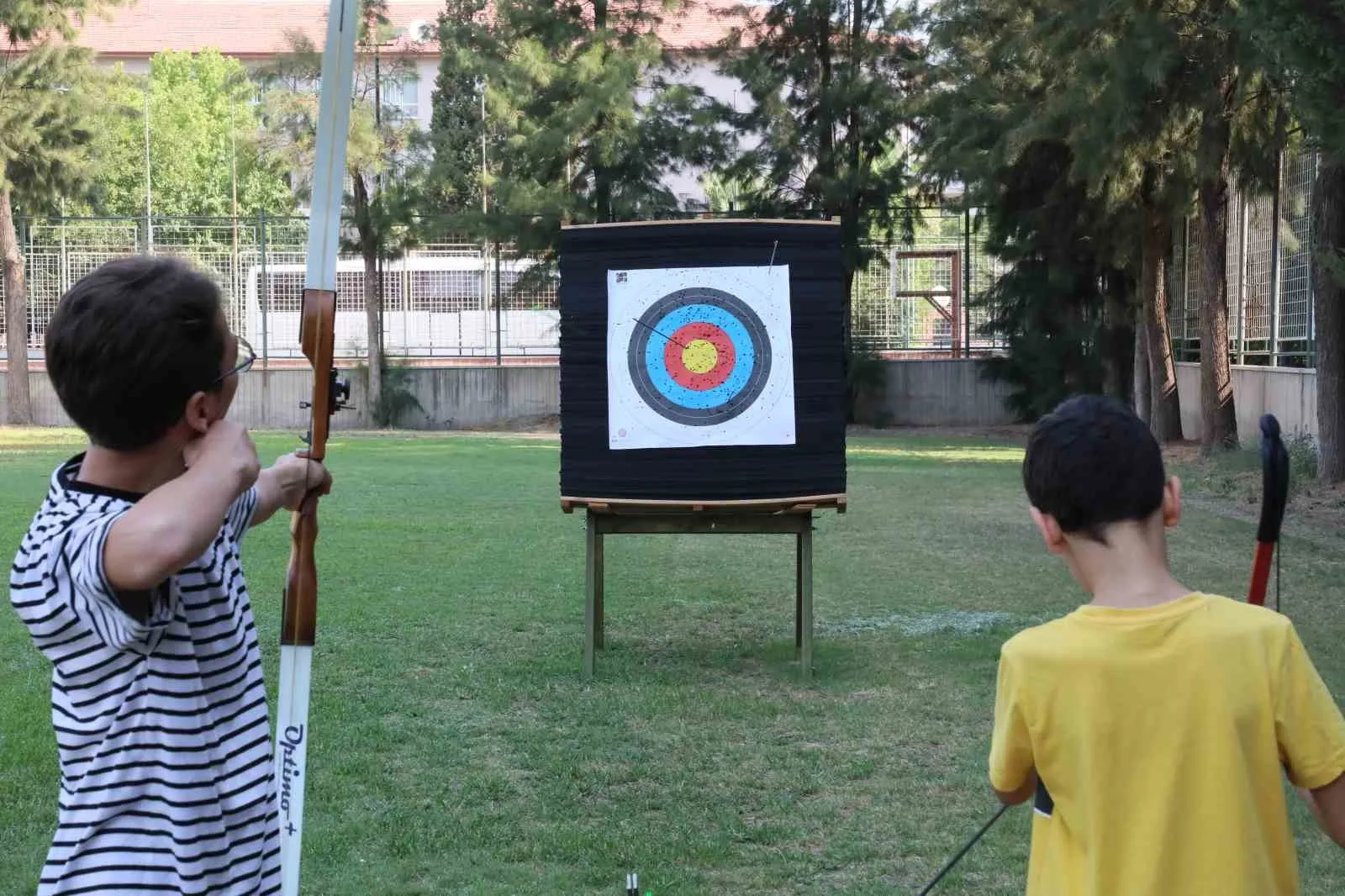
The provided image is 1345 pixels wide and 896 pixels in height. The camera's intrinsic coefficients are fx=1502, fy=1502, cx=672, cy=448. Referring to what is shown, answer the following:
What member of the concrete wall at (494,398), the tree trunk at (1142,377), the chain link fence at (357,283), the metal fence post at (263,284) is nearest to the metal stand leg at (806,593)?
the tree trunk at (1142,377)

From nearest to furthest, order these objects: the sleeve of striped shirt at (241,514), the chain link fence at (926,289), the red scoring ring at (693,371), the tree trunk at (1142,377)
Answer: the sleeve of striped shirt at (241,514) → the red scoring ring at (693,371) → the tree trunk at (1142,377) → the chain link fence at (926,289)

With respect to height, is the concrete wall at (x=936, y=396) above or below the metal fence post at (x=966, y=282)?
below

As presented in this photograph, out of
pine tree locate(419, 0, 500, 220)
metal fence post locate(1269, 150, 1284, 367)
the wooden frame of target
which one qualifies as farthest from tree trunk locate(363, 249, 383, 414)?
the wooden frame of target

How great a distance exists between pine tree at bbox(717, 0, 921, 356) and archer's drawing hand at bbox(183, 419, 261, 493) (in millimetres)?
25562

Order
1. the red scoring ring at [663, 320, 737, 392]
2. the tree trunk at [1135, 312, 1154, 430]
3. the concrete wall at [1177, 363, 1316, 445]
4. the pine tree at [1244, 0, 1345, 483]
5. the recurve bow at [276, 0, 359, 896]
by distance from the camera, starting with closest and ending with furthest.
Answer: the recurve bow at [276, 0, 359, 896]
the red scoring ring at [663, 320, 737, 392]
the pine tree at [1244, 0, 1345, 483]
the concrete wall at [1177, 363, 1316, 445]
the tree trunk at [1135, 312, 1154, 430]

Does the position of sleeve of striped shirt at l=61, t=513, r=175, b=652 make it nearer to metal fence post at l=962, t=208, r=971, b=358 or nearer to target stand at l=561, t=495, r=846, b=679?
target stand at l=561, t=495, r=846, b=679

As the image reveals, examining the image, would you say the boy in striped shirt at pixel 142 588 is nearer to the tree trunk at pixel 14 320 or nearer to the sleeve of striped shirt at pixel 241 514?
the sleeve of striped shirt at pixel 241 514

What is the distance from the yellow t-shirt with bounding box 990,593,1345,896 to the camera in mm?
1842

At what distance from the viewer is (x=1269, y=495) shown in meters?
2.13

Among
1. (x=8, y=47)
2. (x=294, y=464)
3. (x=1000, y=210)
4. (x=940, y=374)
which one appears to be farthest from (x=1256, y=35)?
(x=8, y=47)

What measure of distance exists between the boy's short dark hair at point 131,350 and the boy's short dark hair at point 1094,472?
3.54 feet

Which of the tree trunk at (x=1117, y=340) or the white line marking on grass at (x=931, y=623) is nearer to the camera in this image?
the white line marking on grass at (x=931, y=623)

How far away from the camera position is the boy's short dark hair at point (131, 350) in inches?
72.7

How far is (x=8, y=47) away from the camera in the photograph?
2694 centimetres
